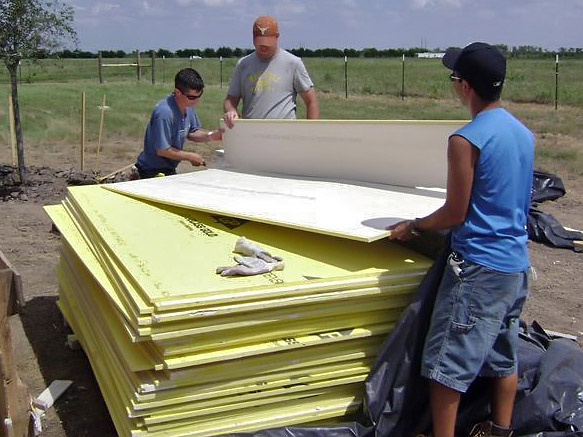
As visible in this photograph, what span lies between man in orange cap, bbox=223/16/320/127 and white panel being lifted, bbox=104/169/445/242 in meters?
0.65

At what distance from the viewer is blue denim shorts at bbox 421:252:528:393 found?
2686mm

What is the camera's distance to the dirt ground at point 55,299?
12.2ft

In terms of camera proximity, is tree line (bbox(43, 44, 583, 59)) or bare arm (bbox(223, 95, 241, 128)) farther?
tree line (bbox(43, 44, 583, 59))

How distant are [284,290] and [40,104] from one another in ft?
56.1

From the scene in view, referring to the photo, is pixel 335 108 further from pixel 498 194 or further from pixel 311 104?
pixel 498 194

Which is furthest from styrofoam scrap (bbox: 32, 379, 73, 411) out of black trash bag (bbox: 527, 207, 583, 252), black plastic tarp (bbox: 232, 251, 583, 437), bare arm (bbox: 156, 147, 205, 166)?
black trash bag (bbox: 527, 207, 583, 252)

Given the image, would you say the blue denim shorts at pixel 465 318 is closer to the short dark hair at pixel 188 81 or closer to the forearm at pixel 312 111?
the short dark hair at pixel 188 81

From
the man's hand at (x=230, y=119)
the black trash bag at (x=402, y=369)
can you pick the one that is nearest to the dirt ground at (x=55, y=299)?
the black trash bag at (x=402, y=369)

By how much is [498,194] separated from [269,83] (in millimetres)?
2980

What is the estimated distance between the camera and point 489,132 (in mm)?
2559

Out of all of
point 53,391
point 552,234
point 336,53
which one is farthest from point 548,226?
point 336,53

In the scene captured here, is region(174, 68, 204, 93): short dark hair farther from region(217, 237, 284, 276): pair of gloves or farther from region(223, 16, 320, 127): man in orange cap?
region(217, 237, 284, 276): pair of gloves

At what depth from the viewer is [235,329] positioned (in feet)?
9.25

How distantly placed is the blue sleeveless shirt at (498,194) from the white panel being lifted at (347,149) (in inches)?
39.4
